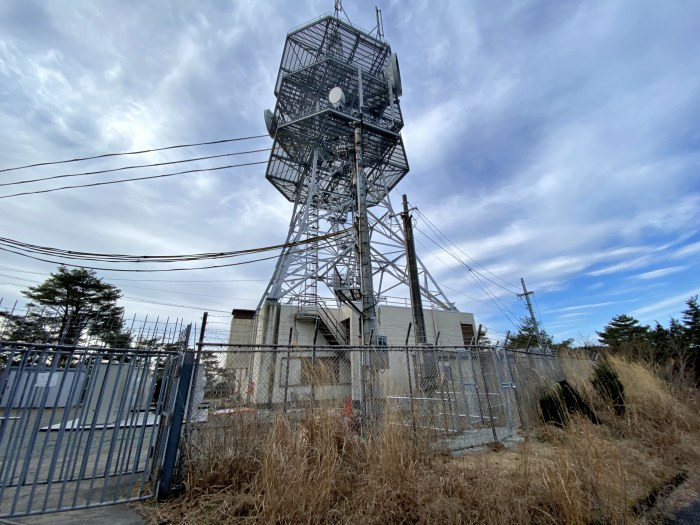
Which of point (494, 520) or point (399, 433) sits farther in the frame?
point (399, 433)

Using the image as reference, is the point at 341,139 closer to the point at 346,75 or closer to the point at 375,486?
the point at 346,75

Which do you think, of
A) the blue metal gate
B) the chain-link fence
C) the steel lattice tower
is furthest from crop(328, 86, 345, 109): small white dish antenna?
the blue metal gate

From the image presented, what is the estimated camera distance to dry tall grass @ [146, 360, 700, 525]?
3.15 meters

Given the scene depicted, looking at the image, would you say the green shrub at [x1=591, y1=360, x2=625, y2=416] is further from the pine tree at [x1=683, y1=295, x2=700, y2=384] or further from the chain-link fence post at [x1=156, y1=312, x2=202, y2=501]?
the pine tree at [x1=683, y1=295, x2=700, y2=384]

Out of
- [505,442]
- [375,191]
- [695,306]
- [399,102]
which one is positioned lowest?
[505,442]

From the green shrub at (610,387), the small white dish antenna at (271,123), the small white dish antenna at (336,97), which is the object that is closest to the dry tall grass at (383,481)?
the green shrub at (610,387)

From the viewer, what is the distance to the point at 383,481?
12.0 feet

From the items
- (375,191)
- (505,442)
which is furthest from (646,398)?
(375,191)

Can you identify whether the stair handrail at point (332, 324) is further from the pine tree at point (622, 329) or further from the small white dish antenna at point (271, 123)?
the pine tree at point (622, 329)

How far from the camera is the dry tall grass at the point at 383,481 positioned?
315 centimetres

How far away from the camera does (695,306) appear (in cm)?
2686

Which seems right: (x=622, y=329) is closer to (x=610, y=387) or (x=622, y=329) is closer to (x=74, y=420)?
(x=610, y=387)

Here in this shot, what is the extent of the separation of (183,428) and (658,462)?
797 centimetres

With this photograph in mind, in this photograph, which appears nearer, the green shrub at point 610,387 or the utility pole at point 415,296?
the green shrub at point 610,387
